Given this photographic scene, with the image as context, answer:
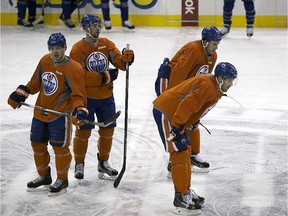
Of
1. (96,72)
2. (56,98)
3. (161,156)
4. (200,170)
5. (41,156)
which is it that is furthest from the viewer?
(161,156)

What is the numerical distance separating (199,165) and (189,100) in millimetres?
1197

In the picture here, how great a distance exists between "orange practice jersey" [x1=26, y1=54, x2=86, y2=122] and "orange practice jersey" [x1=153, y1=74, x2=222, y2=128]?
0.51 metres

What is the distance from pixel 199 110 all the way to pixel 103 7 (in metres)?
6.84

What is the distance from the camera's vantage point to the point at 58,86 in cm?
494

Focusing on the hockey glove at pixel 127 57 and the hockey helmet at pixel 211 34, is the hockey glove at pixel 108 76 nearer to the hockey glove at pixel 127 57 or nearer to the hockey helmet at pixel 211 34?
the hockey glove at pixel 127 57

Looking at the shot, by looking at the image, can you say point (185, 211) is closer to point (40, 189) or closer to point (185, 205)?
point (185, 205)

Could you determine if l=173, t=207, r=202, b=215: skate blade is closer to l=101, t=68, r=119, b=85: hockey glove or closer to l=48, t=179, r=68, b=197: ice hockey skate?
l=48, t=179, r=68, b=197: ice hockey skate

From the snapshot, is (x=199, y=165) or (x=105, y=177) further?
(x=199, y=165)

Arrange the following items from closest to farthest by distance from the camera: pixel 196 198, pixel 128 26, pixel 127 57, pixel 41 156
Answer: pixel 196 198 < pixel 41 156 < pixel 127 57 < pixel 128 26

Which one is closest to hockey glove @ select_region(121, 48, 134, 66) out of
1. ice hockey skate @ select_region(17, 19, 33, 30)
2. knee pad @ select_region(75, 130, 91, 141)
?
knee pad @ select_region(75, 130, 91, 141)

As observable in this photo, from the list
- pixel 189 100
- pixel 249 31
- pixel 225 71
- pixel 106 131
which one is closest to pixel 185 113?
pixel 189 100

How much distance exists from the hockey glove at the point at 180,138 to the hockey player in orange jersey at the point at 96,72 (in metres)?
0.82

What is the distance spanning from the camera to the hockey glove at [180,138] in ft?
15.0

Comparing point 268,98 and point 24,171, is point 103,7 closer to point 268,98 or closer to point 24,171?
point 268,98
